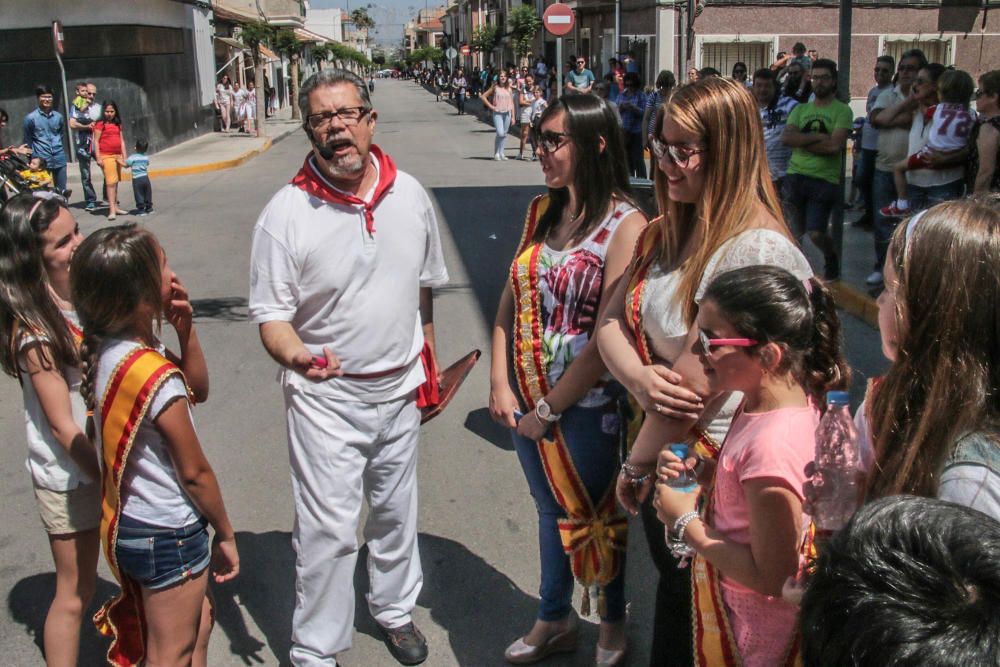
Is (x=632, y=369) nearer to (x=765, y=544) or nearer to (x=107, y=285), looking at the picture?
(x=765, y=544)

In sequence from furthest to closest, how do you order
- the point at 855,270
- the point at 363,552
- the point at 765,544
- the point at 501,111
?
the point at 501,111 < the point at 855,270 < the point at 363,552 < the point at 765,544

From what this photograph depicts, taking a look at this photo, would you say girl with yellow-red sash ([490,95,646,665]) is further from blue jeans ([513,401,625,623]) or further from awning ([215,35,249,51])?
awning ([215,35,249,51])

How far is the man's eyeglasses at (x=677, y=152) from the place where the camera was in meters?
2.44

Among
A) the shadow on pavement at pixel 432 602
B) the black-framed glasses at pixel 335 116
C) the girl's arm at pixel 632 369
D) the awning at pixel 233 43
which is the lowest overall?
the shadow on pavement at pixel 432 602

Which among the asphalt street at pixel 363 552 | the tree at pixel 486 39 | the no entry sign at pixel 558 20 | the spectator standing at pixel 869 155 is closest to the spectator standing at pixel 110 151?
the asphalt street at pixel 363 552

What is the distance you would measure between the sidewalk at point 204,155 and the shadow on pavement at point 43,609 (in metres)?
14.2

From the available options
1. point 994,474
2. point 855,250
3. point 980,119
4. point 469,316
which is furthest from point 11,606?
point 855,250

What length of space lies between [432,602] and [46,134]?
1297 cm

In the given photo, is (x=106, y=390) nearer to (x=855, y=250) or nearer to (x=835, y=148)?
(x=835, y=148)

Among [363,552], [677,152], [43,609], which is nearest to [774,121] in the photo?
[363,552]

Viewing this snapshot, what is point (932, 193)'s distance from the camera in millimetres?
7402

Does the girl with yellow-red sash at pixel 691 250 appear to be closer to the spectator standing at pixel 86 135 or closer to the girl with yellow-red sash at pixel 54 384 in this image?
the girl with yellow-red sash at pixel 54 384

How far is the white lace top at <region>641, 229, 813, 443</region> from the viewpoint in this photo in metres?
2.33

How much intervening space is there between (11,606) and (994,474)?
364cm
